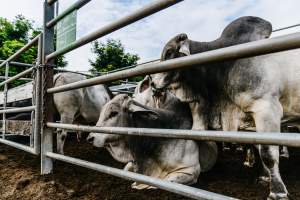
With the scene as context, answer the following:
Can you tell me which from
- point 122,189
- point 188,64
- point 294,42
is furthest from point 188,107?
point 294,42

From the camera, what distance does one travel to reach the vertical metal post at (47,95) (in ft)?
8.77

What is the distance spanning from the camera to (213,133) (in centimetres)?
119

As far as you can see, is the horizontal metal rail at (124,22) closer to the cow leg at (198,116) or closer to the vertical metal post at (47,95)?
the vertical metal post at (47,95)

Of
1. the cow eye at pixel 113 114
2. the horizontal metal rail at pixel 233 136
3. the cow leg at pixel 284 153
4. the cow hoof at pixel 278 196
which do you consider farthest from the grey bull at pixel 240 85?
the cow leg at pixel 284 153

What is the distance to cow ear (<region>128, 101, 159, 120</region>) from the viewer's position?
8.78ft

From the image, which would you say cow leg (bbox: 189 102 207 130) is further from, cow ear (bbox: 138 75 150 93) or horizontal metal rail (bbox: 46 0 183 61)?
cow ear (bbox: 138 75 150 93)

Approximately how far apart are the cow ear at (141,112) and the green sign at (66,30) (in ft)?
2.36

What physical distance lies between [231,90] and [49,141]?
4.93 feet

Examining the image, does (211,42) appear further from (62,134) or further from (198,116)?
(62,134)

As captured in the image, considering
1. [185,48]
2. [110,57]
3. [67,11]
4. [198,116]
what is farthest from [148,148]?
[110,57]

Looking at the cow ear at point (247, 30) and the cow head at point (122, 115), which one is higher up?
the cow ear at point (247, 30)

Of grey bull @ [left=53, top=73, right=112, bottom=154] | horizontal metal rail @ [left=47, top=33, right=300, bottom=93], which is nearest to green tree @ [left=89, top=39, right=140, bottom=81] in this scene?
grey bull @ [left=53, top=73, right=112, bottom=154]

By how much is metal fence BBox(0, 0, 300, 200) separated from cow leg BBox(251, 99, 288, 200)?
1203 millimetres

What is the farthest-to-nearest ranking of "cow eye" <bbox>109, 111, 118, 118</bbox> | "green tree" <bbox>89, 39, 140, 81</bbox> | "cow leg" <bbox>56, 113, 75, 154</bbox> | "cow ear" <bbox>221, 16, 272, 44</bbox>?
1. "green tree" <bbox>89, 39, 140, 81</bbox>
2. "cow leg" <bbox>56, 113, 75, 154</bbox>
3. "cow eye" <bbox>109, 111, 118, 118</bbox>
4. "cow ear" <bbox>221, 16, 272, 44</bbox>
